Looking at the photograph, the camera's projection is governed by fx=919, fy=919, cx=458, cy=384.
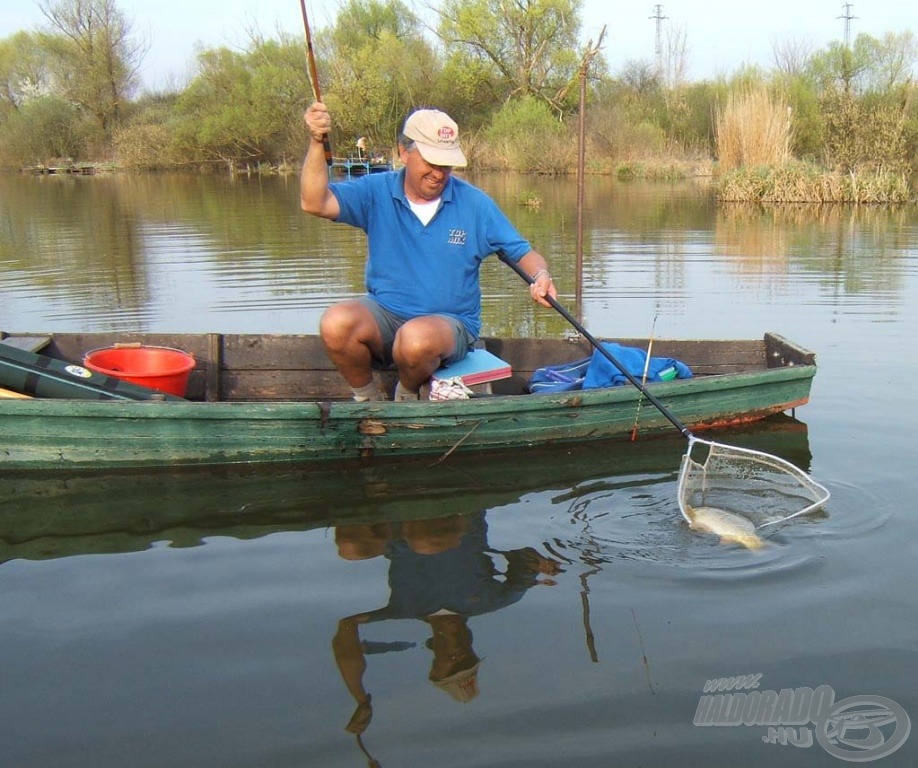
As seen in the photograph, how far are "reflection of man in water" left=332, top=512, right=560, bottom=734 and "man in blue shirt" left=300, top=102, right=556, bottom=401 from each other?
105 cm

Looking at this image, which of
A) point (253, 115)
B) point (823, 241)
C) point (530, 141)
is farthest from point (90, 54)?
point (823, 241)

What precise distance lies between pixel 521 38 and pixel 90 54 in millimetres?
20379

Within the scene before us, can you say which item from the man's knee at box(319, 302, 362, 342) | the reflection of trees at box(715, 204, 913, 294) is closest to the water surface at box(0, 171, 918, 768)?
the man's knee at box(319, 302, 362, 342)

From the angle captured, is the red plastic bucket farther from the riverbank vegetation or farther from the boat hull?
the riverbank vegetation

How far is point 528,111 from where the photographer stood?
31969 millimetres

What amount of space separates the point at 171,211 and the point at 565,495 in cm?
1733

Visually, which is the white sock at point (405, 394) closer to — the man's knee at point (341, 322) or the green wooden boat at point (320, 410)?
the green wooden boat at point (320, 410)

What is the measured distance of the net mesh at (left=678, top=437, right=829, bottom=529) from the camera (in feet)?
13.5

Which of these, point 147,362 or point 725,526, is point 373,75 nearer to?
point 147,362

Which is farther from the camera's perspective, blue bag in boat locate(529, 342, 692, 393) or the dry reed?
the dry reed

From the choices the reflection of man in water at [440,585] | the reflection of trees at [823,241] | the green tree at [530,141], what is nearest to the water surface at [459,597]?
the reflection of man in water at [440,585]

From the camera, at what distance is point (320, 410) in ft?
14.9

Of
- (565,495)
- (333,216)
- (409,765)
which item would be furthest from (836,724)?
(333,216)

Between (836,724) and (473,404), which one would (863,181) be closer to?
(473,404)
